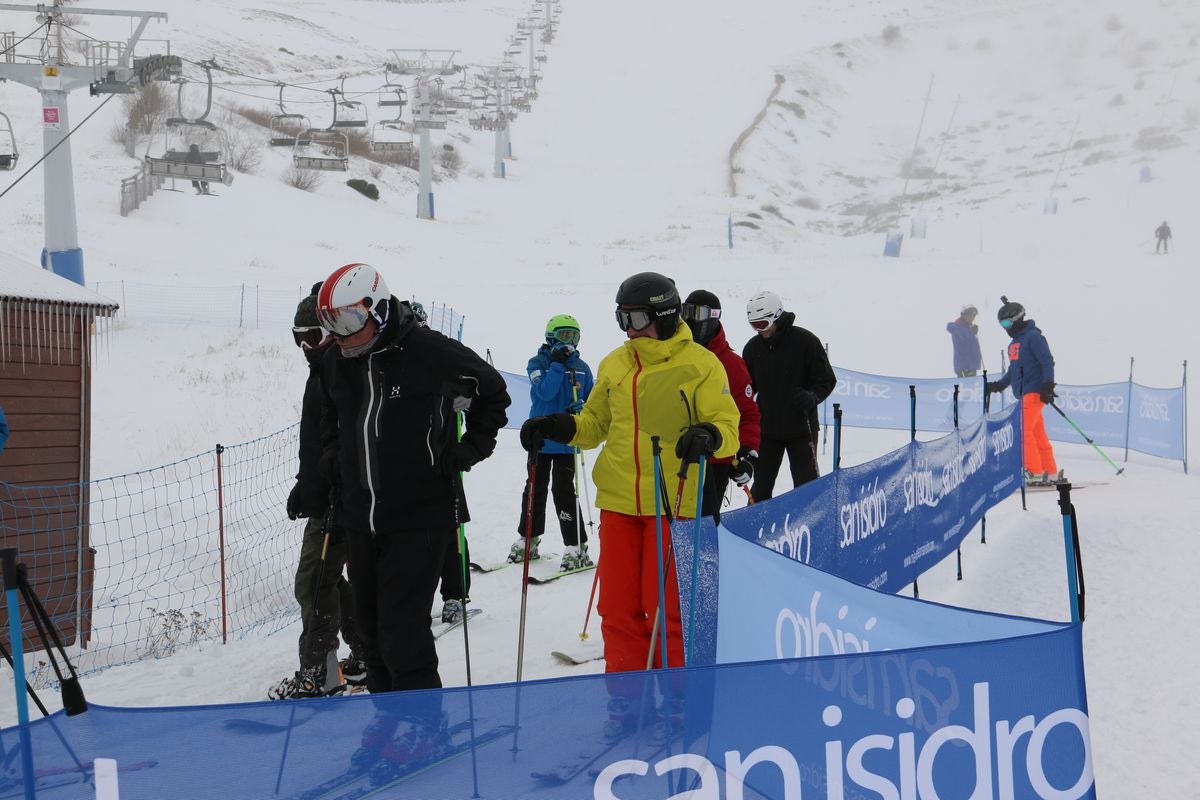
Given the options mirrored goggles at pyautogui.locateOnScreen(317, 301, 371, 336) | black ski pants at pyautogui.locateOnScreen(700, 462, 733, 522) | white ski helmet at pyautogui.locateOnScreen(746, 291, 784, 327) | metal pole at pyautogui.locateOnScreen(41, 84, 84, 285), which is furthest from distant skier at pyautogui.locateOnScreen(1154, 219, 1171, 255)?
mirrored goggles at pyautogui.locateOnScreen(317, 301, 371, 336)

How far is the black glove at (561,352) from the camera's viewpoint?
7.35m

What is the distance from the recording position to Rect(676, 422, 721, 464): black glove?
14.1ft

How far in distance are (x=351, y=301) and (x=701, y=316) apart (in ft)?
9.50

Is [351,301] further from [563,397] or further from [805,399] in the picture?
[805,399]

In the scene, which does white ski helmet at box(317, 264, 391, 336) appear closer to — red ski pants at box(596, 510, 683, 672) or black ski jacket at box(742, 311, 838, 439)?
red ski pants at box(596, 510, 683, 672)

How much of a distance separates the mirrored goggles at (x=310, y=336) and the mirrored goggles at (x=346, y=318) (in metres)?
1.14

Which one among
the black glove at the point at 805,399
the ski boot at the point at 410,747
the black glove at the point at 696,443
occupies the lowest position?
the ski boot at the point at 410,747

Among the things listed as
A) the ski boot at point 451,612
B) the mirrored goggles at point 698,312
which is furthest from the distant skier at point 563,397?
the mirrored goggles at point 698,312

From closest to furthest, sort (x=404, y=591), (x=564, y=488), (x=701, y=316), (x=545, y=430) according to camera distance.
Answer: (x=404, y=591), (x=545, y=430), (x=701, y=316), (x=564, y=488)

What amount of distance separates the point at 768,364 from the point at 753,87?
76713 millimetres

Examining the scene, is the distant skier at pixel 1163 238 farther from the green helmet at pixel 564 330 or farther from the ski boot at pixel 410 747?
the ski boot at pixel 410 747

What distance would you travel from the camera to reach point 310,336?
514 cm

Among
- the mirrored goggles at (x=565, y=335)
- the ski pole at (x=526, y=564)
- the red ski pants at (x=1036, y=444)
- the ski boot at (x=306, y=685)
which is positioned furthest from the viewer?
the red ski pants at (x=1036, y=444)

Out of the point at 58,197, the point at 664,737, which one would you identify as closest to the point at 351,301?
the point at 664,737
